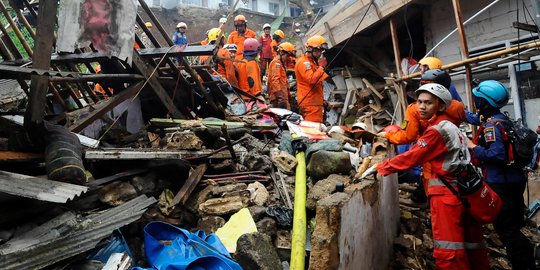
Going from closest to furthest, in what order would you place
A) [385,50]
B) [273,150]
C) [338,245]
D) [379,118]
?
1. [338,245]
2. [273,150]
3. [379,118]
4. [385,50]

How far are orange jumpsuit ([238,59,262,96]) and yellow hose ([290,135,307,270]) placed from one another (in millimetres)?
3321

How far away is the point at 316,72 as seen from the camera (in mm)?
6980

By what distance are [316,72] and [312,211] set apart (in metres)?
3.73

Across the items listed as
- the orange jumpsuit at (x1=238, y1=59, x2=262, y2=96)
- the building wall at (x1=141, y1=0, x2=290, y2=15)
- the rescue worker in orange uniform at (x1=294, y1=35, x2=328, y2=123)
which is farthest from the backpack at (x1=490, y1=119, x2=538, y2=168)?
the building wall at (x1=141, y1=0, x2=290, y2=15)

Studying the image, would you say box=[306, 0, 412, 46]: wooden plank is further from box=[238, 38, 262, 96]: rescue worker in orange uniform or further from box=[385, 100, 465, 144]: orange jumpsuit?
box=[385, 100, 465, 144]: orange jumpsuit

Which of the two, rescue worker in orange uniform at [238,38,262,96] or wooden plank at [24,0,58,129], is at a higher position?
rescue worker in orange uniform at [238,38,262,96]

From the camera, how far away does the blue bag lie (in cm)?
285

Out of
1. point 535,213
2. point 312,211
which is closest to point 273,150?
point 312,211

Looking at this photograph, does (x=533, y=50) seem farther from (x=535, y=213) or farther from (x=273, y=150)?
(x=273, y=150)

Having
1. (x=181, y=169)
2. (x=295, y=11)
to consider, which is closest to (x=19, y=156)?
(x=181, y=169)

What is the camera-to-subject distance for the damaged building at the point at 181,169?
2.85 metres

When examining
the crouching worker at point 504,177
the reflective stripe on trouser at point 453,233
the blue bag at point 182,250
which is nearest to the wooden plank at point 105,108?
the blue bag at point 182,250

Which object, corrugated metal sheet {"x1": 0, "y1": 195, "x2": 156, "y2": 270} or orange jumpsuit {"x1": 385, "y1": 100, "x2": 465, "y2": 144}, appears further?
orange jumpsuit {"x1": 385, "y1": 100, "x2": 465, "y2": 144}

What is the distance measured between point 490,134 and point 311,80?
3745mm
